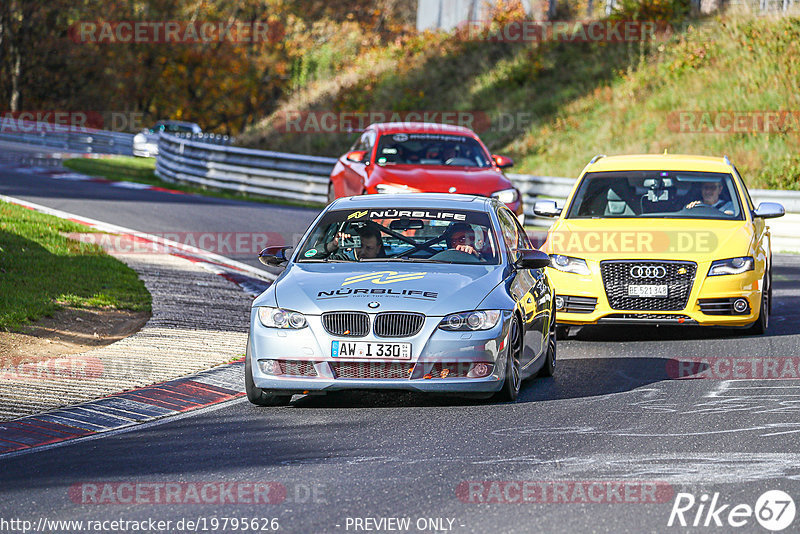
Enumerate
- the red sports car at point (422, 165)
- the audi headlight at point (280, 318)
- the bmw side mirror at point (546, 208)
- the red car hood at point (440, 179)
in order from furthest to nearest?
the red sports car at point (422, 165), the red car hood at point (440, 179), the bmw side mirror at point (546, 208), the audi headlight at point (280, 318)

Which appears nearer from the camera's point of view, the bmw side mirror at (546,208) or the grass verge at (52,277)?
the grass verge at (52,277)

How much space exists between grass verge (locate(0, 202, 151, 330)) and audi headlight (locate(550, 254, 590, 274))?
169 inches

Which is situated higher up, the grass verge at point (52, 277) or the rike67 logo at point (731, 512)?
the rike67 logo at point (731, 512)

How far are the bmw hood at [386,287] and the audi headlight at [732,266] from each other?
10.7 feet

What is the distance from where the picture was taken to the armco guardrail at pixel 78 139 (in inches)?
2041

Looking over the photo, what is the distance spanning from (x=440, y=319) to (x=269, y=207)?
1912 centimetres

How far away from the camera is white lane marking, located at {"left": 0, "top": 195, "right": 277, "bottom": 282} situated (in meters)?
17.5

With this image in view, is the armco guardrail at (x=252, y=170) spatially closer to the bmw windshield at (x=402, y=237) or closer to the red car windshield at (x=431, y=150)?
the red car windshield at (x=431, y=150)

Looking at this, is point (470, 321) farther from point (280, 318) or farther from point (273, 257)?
point (273, 257)

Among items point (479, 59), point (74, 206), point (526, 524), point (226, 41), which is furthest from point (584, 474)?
point (226, 41)

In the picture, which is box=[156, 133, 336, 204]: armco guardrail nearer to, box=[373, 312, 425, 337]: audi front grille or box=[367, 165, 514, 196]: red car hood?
box=[367, 165, 514, 196]: red car hood

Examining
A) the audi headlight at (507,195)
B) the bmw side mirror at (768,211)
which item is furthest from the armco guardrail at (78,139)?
the bmw side mirror at (768,211)

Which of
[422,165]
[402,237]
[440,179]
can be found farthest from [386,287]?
[422,165]

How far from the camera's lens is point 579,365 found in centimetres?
1137
